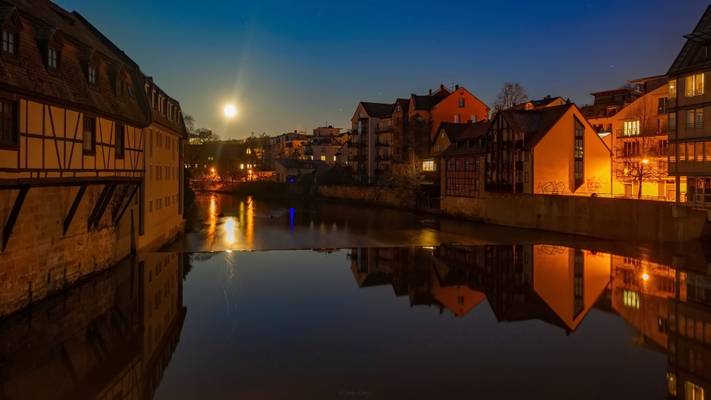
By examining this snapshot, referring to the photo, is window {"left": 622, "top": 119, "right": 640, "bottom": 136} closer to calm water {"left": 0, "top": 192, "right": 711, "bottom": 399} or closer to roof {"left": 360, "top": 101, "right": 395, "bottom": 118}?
calm water {"left": 0, "top": 192, "right": 711, "bottom": 399}

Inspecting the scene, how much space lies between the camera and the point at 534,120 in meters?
43.9

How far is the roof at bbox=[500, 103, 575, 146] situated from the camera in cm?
4156

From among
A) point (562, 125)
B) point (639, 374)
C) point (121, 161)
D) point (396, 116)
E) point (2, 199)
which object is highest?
point (396, 116)


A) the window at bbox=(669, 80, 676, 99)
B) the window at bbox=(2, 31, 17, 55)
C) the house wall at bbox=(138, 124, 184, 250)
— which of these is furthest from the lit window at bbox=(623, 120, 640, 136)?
the window at bbox=(2, 31, 17, 55)

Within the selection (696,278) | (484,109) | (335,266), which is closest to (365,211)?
(484,109)

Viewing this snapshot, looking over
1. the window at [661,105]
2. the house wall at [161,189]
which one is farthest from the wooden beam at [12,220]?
the window at [661,105]

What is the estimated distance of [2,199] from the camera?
44.2ft

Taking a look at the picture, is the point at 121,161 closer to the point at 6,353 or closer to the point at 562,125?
the point at 6,353

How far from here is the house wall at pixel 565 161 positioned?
41406 millimetres

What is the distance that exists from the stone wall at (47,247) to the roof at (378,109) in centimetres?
6187

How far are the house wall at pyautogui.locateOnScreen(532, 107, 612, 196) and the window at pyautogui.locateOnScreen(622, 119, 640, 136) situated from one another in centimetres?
776

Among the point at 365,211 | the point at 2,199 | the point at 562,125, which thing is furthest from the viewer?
the point at 365,211

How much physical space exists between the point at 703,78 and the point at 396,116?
152 feet

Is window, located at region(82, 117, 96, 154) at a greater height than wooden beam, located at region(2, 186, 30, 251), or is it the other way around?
window, located at region(82, 117, 96, 154)
